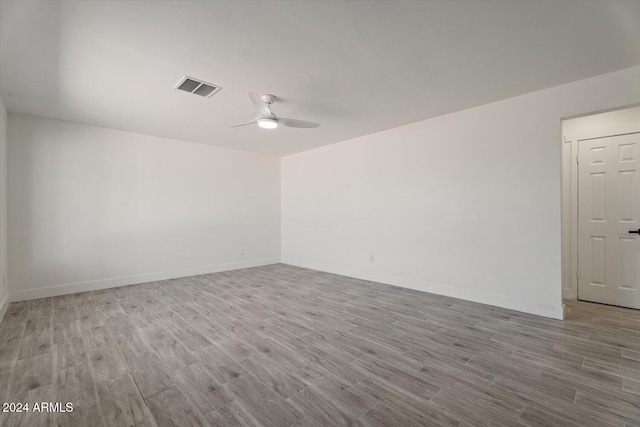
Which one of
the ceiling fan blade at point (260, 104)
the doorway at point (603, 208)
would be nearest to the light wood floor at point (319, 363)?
the doorway at point (603, 208)

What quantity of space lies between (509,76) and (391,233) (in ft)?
8.79

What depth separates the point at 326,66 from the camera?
2.61 metres

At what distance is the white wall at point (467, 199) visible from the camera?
313 cm

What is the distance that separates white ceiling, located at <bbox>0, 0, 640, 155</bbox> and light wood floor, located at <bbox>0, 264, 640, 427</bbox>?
263 centimetres

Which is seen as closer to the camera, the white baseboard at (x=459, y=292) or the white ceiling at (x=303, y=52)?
the white ceiling at (x=303, y=52)

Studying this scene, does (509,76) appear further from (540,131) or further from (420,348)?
(420,348)

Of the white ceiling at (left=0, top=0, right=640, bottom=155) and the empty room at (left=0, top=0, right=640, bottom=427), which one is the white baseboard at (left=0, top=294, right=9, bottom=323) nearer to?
the empty room at (left=0, top=0, right=640, bottom=427)

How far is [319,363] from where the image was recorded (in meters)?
2.22

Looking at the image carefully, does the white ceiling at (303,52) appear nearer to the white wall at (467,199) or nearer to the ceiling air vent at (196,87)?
the ceiling air vent at (196,87)

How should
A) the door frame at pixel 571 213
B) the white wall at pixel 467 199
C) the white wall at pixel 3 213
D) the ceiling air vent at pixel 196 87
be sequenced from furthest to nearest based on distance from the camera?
1. the door frame at pixel 571 213
2. the white wall at pixel 3 213
3. the white wall at pixel 467 199
4. the ceiling air vent at pixel 196 87

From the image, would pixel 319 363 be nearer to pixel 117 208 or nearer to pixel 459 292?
pixel 459 292

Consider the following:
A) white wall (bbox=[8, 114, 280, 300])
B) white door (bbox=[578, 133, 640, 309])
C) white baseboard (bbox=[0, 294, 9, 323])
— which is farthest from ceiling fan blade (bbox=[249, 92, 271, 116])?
white door (bbox=[578, 133, 640, 309])

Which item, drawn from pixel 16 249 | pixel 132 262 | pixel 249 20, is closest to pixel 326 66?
pixel 249 20

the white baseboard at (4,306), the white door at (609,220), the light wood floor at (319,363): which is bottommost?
the light wood floor at (319,363)
